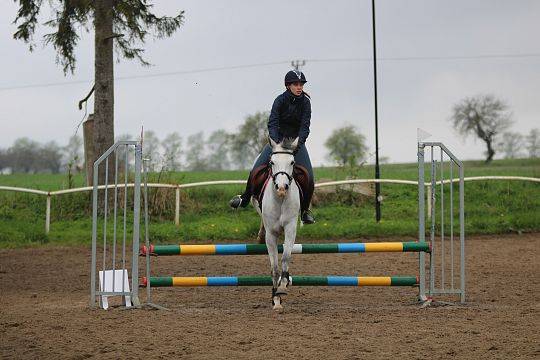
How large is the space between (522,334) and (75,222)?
572 inches

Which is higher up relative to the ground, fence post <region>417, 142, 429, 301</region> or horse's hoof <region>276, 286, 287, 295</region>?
fence post <region>417, 142, 429, 301</region>

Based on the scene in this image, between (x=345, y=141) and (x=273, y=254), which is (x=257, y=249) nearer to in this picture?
(x=273, y=254)

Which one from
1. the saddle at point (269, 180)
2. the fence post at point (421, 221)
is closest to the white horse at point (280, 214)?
the saddle at point (269, 180)

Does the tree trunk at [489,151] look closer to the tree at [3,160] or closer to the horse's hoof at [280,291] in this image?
the tree at [3,160]

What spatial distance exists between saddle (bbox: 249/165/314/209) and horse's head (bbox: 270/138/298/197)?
0.52 meters

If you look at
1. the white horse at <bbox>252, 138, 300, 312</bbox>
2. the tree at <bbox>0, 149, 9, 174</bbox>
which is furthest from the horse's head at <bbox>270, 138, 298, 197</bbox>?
the tree at <bbox>0, 149, 9, 174</bbox>

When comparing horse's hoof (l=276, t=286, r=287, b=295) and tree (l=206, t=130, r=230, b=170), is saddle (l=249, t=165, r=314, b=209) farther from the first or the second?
tree (l=206, t=130, r=230, b=170)

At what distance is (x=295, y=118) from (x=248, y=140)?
147ft

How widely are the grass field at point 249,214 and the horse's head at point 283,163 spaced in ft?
29.5

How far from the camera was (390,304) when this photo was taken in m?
10.1

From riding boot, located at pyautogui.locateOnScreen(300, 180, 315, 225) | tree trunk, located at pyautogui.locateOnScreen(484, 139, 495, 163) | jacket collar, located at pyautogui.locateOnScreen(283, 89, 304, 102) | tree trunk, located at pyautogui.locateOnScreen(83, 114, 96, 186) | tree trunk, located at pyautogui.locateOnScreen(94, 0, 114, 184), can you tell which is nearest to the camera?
jacket collar, located at pyautogui.locateOnScreen(283, 89, 304, 102)

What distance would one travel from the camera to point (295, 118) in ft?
32.6

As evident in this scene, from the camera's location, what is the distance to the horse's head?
9008mm

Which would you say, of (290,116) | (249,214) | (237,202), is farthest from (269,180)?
(249,214)
